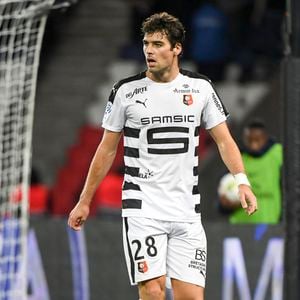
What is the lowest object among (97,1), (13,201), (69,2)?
(13,201)

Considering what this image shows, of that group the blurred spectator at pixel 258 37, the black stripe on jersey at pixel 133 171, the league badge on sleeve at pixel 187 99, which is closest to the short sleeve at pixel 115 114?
the black stripe on jersey at pixel 133 171

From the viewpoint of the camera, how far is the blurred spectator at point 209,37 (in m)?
14.7

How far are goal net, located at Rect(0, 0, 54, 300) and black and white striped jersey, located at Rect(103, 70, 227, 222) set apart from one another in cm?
287

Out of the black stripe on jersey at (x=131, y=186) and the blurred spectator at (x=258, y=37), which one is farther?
the blurred spectator at (x=258, y=37)

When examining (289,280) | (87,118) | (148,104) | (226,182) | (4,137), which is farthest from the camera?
(87,118)

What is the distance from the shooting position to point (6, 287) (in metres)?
10.9

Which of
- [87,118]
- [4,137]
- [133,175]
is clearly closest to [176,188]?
[133,175]

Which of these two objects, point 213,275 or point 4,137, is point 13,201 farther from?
point 213,275

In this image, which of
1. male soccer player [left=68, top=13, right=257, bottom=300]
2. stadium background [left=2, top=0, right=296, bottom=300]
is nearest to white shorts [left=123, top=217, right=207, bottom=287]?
male soccer player [left=68, top=13, right=257, bottom=300]

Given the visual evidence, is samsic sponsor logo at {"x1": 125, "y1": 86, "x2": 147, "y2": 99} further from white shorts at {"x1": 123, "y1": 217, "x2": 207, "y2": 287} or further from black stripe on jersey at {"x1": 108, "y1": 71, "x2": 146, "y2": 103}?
white shorts at {"x1": 123, "y1": 217, "x2": 207, "y2": 287}

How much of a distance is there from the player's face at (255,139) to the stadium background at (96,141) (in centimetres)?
72

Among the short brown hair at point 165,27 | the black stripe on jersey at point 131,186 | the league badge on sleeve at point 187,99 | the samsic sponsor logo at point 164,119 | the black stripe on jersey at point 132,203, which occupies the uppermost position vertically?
the short brown hair at point 165,27

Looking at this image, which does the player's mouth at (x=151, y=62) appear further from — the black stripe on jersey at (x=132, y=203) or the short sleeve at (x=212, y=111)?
the black stripe on jersey at (x=132, y=203)

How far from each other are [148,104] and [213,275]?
12.8ft
